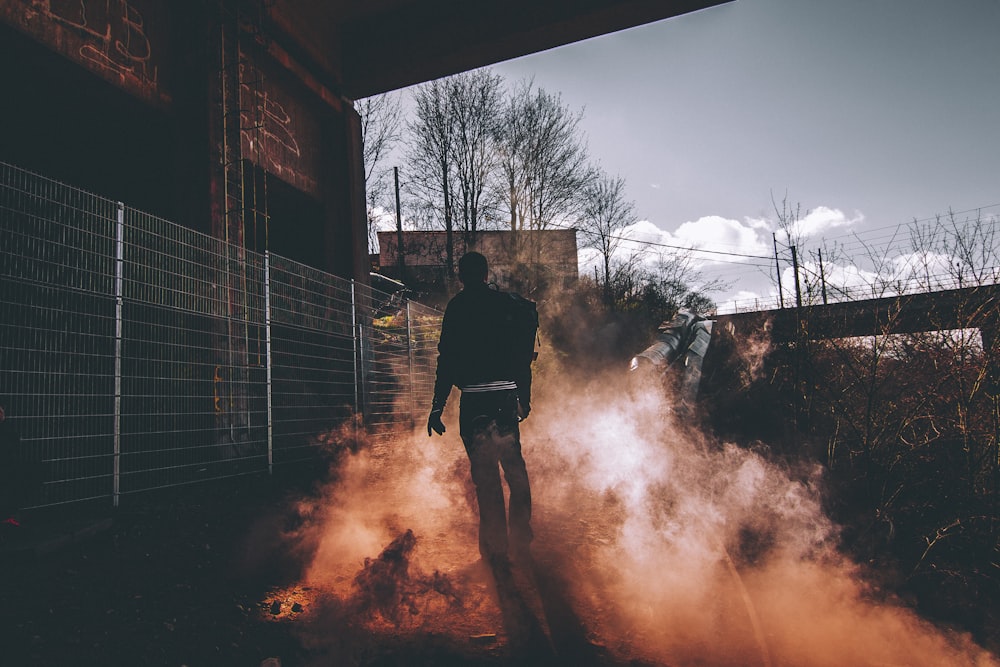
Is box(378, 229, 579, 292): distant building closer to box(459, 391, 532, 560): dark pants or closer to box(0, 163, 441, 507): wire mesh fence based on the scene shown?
box(0, 163, 441, 507): wire mesh fence

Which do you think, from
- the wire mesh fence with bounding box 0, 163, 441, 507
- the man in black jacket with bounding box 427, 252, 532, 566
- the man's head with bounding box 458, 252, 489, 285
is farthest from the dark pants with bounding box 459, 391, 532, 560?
the wire mesh fence with bounding box 0, 163, 441, 507

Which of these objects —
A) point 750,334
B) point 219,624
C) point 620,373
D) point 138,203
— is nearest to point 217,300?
point 138,203

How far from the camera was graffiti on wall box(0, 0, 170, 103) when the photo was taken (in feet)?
16.1

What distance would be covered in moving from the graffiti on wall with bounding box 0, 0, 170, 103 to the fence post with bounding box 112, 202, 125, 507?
2145mm

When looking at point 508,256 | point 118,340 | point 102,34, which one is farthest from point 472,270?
point 508,256

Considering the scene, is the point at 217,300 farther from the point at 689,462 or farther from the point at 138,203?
the point at 689,462

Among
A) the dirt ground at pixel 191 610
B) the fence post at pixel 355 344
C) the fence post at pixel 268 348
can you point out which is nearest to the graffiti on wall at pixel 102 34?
the fence post at pixel 268 348

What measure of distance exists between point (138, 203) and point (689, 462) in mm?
8376

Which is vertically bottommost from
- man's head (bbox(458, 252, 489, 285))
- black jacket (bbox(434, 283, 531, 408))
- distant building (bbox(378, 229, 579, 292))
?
black jacket (bbox(434, 283, 531, 408))

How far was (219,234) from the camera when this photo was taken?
6.60 metres

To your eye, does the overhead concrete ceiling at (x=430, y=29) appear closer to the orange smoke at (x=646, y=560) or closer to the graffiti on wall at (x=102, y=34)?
the graffiti on wall at (x=102, y=34)

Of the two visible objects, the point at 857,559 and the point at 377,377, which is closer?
the point at 857,559

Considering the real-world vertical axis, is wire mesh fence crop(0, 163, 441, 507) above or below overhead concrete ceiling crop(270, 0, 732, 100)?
below

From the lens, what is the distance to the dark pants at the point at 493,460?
12.1 ft
